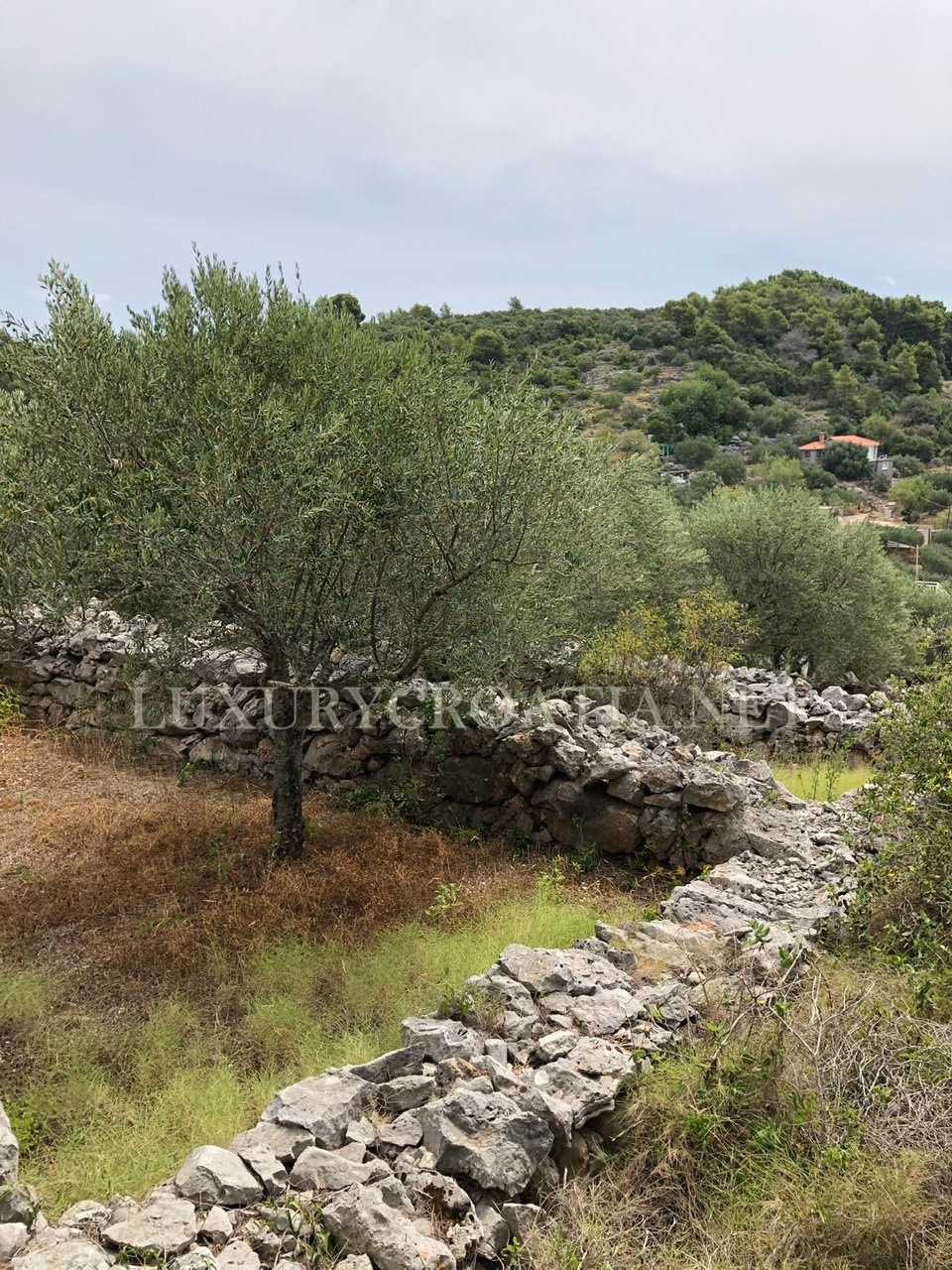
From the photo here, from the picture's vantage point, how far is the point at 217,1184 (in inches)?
131

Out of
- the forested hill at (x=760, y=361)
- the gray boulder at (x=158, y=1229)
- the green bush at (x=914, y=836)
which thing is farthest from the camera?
the forested hill at (x=760, y=361)

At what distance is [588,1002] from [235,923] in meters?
3.38

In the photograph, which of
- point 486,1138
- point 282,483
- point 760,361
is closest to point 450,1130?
point 486,1138

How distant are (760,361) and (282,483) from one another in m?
66.9

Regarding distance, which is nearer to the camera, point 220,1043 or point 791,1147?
point 791,1147

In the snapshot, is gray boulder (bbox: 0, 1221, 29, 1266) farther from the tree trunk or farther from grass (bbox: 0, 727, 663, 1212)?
the tree trunk

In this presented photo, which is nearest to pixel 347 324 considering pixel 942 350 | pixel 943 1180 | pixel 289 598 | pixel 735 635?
pixel 289 598

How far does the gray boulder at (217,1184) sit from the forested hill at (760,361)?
5259 cm

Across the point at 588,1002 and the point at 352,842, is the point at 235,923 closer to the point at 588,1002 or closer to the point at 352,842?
the point at 352,842

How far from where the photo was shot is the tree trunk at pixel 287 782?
27.4 ft

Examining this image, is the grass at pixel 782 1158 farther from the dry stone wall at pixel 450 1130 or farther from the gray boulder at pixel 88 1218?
the gray boulder at pixel 88 1218

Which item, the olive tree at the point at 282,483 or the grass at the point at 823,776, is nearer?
the olive tree at the point at 282,483

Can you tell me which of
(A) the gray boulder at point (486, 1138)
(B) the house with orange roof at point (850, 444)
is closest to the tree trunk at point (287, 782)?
(A) the gray boulder at point (486, 1138)

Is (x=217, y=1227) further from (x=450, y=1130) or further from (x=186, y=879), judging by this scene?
(x=186, y=879)
